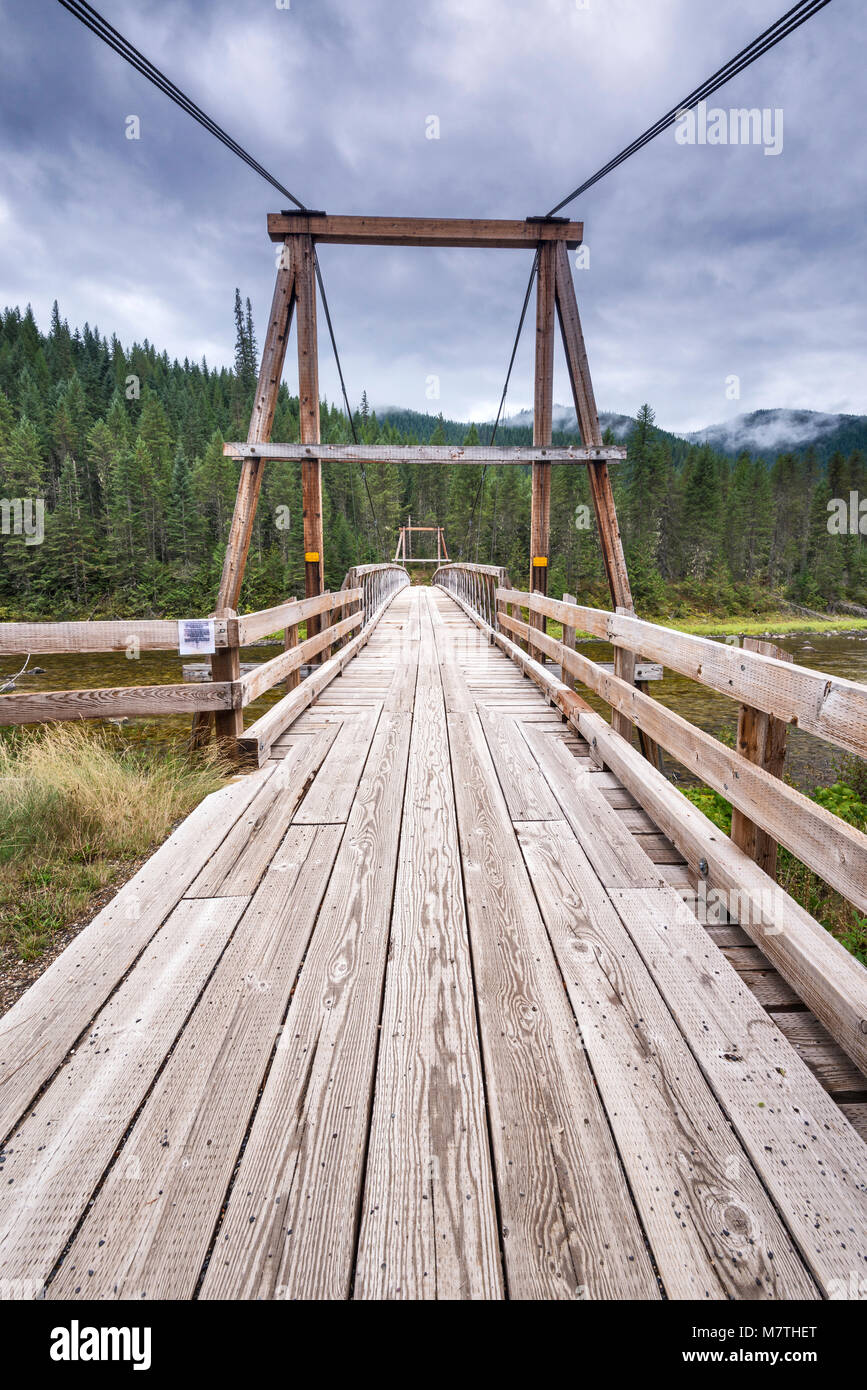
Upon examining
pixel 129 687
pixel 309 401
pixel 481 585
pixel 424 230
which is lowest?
pixel 129 687

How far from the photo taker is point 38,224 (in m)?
126

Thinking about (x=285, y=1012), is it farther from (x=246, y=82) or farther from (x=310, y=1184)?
(x=246, y=82)

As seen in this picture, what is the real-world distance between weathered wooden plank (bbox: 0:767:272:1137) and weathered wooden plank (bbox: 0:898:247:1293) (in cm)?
5

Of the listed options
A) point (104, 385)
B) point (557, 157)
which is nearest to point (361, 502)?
point (557, 157)

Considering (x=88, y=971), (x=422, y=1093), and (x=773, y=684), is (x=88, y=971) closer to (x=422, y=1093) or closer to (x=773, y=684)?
(x=422, y=1093)

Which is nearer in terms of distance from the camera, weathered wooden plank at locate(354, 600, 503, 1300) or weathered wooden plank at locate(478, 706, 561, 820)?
weathered wooden plank at locate(354, 600, 503, 1300)

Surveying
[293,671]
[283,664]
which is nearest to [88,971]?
[283,664]

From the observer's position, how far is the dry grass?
8.57 feet

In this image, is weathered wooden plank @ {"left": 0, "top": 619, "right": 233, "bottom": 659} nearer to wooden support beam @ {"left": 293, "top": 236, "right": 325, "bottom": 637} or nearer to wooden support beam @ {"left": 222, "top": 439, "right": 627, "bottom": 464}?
wooden support beam @ {"left": 293, "top": 236, "right": 325, "bottom": 637}

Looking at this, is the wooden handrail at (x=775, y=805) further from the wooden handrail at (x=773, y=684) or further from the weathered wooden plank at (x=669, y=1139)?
the weathered wooden plank at (x=669, y=1139)

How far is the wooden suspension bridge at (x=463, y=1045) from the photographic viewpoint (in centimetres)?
108

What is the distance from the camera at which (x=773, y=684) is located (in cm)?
193
